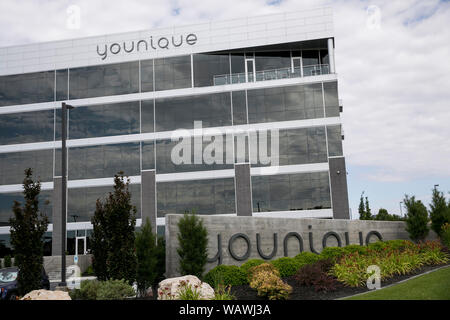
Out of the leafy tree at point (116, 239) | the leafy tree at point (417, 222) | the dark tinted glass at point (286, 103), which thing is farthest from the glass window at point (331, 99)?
the leafy tree at point (116, 239)

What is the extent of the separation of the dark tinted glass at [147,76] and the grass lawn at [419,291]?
31551 mm

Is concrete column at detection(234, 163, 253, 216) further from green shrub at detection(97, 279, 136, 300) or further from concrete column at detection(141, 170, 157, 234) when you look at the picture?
green shrub at detection(97, 279, 136, 300)

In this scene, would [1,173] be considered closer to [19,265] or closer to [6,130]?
[6,130]

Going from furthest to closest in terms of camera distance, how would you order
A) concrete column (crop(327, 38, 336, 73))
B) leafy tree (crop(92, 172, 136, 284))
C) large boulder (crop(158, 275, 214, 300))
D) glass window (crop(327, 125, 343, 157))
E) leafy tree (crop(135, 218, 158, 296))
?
concrete column (crop(327, 38, 336, 73)) < glass window (crop(327, 125, 343, 157)) < leafy tree (crop(135, 218, 158, 296)) < leafy tree (crop(92, 172, 136, 284)) < large boulder (crop(158, 275, 214, 300))

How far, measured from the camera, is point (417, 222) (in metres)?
27.2

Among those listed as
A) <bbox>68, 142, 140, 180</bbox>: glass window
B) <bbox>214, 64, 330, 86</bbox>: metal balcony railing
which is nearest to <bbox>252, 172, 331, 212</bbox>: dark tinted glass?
<bbox>214, 64, 330, 86</bbox>: metal balcony railing

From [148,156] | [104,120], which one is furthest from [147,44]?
[148,156]

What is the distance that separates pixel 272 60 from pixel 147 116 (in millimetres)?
13053

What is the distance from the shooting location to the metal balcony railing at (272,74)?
38.8 meters

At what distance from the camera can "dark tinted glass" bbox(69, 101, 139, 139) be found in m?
40.9

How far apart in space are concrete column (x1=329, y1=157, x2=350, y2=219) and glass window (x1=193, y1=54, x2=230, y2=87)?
1319cm

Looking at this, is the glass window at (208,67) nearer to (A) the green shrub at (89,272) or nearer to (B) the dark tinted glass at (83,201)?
(B) the dark tinted glass at (83,201)

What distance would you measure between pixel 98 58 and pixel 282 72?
18.2 m

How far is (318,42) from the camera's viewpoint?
39.3m
